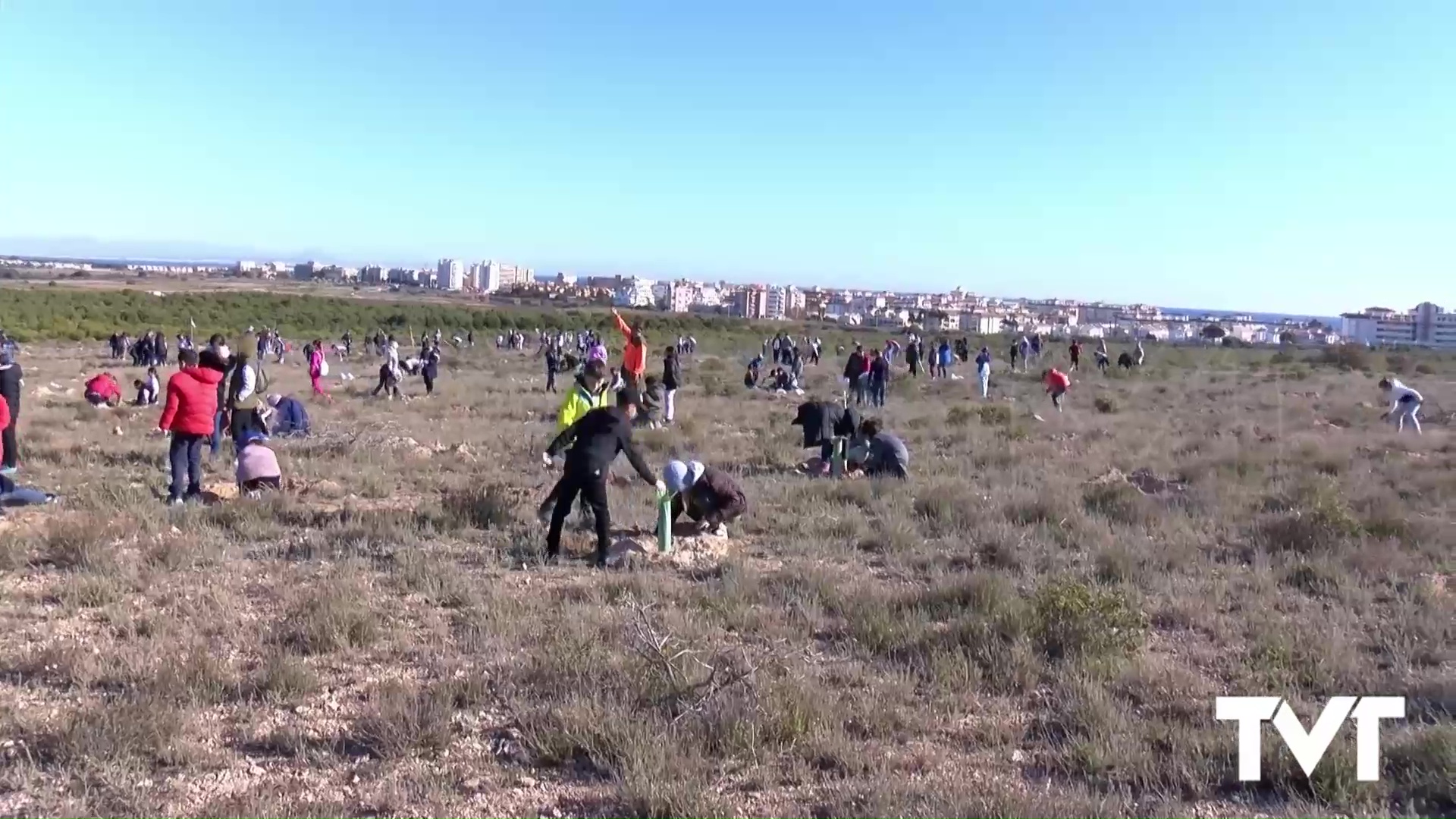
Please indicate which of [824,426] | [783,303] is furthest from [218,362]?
[783,303]

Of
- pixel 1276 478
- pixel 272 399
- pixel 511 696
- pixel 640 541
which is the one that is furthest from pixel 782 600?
pixel 272 399

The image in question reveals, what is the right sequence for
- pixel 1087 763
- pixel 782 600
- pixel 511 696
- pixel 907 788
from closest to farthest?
pixel 907 788 < pixel 1087 763 < pixel 511 696 < pixel 782 600

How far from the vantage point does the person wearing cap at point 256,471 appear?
37.3 feet

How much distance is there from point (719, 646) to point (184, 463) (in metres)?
7.09

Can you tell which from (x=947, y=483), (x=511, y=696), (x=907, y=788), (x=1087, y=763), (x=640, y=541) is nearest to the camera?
(x=907, y=788)

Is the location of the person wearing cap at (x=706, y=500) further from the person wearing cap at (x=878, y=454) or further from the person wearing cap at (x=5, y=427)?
the person wearing cap at (x=5, y=427)

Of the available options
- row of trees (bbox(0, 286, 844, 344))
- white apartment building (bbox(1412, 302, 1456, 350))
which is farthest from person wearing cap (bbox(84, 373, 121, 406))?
white apartment building (bbox(1412, 302, 1456, 350))

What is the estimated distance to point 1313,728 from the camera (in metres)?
5.46

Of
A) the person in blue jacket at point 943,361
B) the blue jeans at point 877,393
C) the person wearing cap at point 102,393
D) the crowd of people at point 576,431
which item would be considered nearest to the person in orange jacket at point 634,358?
the crowd of people at point 576,431

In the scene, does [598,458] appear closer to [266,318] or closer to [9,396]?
[9,396]

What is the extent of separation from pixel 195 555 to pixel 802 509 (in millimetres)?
5914

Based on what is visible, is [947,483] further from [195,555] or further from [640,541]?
[195,555]

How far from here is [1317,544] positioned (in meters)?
9.98

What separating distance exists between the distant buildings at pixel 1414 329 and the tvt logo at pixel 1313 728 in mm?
114730
